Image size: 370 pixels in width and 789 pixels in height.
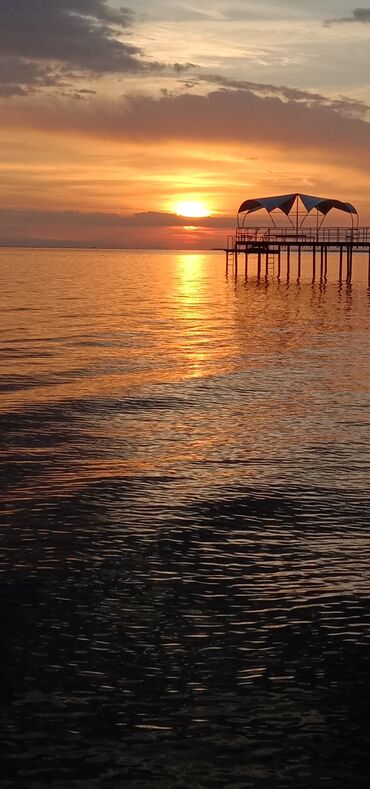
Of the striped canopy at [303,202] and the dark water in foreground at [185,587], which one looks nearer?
the dark water in foreground at [185,587]

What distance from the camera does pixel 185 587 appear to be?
9844mm

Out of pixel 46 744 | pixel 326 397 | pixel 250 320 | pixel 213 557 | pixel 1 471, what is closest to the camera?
pixel 46 744

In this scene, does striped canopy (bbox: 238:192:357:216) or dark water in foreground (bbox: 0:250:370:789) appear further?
striped canopy (bbox: 238:192:357:216)

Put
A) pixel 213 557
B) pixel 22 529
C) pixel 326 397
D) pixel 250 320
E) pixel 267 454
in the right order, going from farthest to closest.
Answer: pixel 250 320, pixel 326 397, pixel 267 454, pixel 22 529, pixel 213 557

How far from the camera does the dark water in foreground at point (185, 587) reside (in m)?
6.76

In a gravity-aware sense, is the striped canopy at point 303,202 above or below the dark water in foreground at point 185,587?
above

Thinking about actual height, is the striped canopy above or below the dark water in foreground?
above

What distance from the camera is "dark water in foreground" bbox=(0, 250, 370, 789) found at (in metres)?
6.76

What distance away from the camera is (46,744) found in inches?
266

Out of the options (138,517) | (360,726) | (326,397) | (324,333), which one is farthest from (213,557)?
(324,333)

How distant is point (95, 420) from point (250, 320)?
28.7 metres

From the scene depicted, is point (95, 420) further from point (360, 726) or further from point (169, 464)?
point (360, 726)

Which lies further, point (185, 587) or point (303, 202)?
point (303, 202)

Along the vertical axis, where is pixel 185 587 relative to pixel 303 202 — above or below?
below
